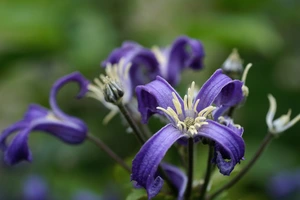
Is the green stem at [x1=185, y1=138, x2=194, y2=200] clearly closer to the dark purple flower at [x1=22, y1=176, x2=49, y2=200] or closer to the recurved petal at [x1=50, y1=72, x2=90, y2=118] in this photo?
the recurved petal at [x1=50, y1=72, x2=90, y2=118]

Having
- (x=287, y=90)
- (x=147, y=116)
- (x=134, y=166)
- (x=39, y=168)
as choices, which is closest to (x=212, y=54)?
(x=287, y=90)

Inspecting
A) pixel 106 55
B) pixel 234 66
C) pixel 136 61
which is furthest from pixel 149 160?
pixel 106 55

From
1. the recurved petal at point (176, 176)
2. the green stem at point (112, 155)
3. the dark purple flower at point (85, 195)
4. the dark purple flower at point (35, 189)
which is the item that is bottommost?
the dark purple flower at point (85, 195)

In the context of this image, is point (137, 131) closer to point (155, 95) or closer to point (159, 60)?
point (155, 95)

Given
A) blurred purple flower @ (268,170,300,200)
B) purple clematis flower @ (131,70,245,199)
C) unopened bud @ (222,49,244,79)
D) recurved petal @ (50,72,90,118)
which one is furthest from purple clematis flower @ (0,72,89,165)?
blurred purple flower @ (268,170,300,200)

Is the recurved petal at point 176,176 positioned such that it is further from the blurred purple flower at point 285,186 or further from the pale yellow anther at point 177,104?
the blurred purple flower at point 285,186

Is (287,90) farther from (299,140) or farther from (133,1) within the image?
(133,1)

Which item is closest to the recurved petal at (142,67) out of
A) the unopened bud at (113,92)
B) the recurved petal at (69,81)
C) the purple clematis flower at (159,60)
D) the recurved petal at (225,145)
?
the purple clematis flower at (159,60)
